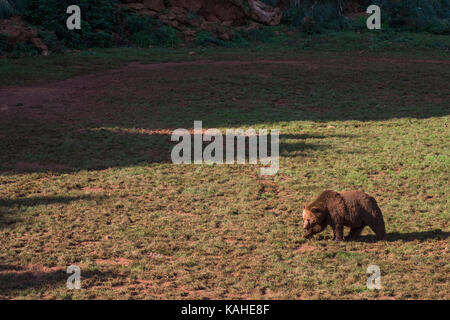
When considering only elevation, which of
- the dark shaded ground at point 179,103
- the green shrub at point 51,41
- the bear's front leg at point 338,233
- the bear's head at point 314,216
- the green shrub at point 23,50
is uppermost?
the green shrub at point 51,41

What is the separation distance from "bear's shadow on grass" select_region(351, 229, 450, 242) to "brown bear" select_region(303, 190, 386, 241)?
20cm

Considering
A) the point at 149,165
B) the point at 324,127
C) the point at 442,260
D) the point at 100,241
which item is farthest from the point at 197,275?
the point at 324,127

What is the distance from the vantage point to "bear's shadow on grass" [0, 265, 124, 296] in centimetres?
618

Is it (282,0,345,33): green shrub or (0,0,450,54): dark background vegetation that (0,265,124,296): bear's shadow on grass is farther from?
(282,0,345,33): green shrub

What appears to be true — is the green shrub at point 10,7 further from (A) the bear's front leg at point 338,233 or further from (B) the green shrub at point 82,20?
(A) the bear's front leg at point 338,233

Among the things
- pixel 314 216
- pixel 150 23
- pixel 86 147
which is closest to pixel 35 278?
pixel 314 216

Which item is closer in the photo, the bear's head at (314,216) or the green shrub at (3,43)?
the bear's head at (314,216)

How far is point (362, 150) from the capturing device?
1202cm

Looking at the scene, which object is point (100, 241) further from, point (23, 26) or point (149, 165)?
point (23, 26)

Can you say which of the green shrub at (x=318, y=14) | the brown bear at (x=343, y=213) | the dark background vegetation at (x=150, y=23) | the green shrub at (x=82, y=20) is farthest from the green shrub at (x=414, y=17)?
the brown bear at (x=343, y=213)

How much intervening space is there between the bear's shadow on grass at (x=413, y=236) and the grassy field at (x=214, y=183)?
3 centimetres

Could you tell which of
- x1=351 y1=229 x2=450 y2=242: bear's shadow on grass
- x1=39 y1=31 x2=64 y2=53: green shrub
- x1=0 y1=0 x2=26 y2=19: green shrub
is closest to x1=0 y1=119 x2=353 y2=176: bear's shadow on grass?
x1=351 y1=229 x2=450 y2=242: bear's shadow on grass

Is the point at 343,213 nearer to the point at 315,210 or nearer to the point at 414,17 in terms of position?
the point at 315,210

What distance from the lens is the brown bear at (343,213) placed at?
7121 mm
